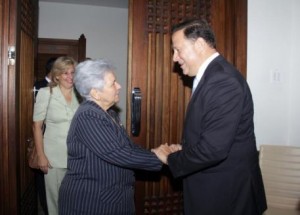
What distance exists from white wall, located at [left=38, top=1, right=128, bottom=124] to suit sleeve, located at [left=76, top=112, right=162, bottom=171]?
3236 mm

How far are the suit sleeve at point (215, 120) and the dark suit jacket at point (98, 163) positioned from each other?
271mm

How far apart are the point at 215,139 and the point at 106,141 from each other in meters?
0.48

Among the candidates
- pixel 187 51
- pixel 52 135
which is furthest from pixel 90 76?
pixel 52 135

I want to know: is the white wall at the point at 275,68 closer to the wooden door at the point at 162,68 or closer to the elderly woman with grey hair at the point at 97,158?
the wooden door at the point at 162,68

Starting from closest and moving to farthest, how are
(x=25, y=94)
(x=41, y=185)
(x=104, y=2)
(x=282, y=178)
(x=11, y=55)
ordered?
(x=11, y=55)
(x=282, y=178)
(x=25, y=94)
(x=41, y=185)
(x=104, y=2)

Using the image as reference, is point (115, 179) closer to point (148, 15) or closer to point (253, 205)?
point (253, 205)

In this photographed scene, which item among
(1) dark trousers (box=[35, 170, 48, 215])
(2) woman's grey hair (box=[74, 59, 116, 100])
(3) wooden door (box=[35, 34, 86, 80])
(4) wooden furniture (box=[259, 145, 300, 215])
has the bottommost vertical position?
(1) dark trousers (box=[35, 170, 48, 215])

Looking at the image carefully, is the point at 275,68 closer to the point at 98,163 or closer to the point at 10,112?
the point at 98,163

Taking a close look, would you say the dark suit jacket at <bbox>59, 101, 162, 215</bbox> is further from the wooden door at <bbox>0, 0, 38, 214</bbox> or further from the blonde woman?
the blonde woman

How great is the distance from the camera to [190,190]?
1464 millimetres

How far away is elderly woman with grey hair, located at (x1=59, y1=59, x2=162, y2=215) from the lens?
136 centimetres

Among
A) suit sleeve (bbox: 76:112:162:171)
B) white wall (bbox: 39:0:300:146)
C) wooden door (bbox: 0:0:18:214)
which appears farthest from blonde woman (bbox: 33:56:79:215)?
white wall (bbox: 39:0:300:146)

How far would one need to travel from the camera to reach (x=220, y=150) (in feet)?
4.18

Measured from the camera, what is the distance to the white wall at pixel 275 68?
2.29 meters
